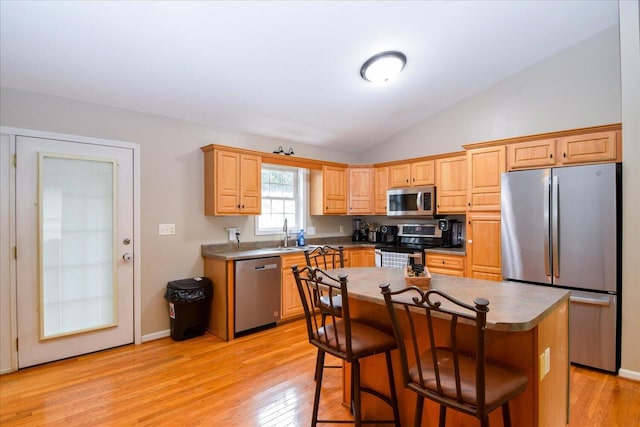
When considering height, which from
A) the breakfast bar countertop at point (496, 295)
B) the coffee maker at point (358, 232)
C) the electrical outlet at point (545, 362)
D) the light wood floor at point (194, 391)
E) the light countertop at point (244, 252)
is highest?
the coffee maker at point (358, 232)

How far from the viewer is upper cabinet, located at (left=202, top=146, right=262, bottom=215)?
3781 mm

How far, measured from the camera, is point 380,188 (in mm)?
5152

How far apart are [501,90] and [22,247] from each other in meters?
5.35

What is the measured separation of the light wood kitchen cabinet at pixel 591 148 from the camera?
2965mm

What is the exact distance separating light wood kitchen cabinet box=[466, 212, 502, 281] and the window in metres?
2.37

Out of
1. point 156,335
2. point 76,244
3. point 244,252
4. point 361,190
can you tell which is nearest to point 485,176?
point 361,190

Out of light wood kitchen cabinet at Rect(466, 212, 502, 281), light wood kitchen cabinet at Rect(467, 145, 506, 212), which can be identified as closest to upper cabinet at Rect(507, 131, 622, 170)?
light wood kitchen cabinet at Rect(467, 145, 506, 212)

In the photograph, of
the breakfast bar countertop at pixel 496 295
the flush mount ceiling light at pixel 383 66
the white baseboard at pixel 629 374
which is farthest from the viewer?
the flush mount ceiling light at pixel 383 66

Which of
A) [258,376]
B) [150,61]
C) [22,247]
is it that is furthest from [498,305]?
[22,247]

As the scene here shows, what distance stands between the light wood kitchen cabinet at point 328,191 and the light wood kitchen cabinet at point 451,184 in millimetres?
1400

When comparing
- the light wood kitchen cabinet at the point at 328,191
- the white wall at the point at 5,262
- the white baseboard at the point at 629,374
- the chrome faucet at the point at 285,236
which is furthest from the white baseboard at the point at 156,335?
the white baseboard at the point at 629,374

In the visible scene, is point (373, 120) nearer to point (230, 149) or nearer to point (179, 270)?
point (230, 149)

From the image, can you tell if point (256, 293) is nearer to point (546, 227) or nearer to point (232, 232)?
point (232, 232)

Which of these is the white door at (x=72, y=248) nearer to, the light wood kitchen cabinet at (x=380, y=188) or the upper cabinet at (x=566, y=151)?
the light wood kitchen cabinet at (x=380, y=188)
